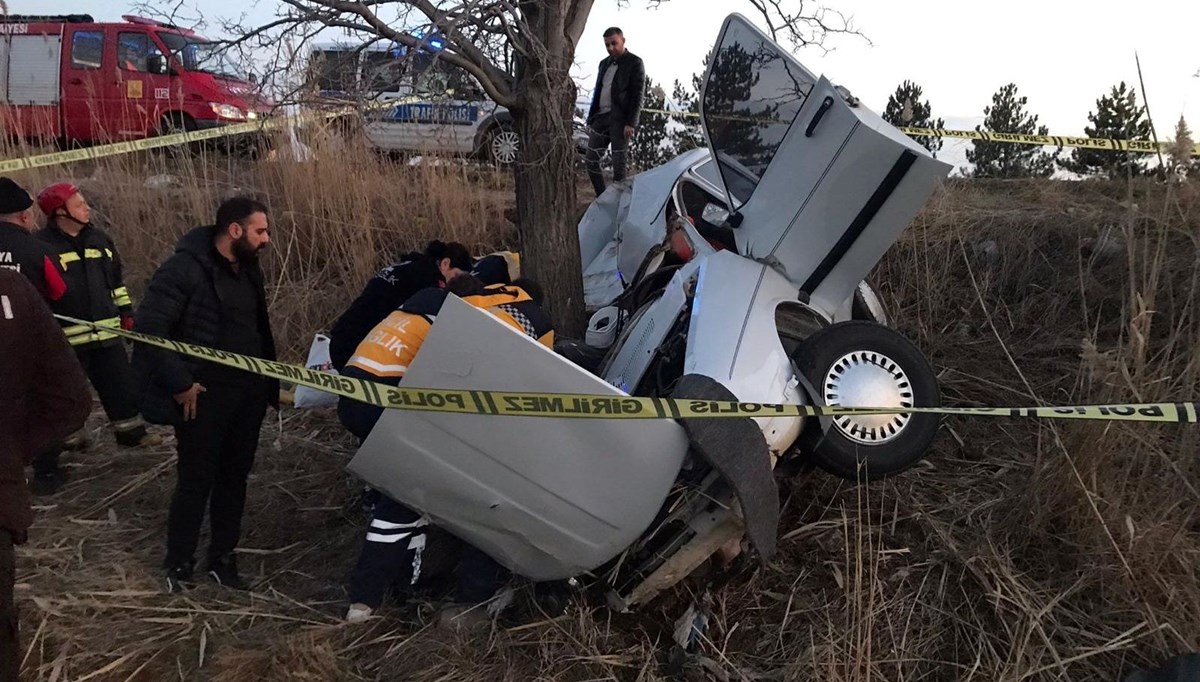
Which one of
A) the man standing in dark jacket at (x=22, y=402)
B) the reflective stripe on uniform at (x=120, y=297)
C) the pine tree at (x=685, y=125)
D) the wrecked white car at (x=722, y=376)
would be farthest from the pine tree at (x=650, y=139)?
the man standing in dark jacket at (x=22, y=402)

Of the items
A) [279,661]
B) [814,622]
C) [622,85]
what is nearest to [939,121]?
[622,85]

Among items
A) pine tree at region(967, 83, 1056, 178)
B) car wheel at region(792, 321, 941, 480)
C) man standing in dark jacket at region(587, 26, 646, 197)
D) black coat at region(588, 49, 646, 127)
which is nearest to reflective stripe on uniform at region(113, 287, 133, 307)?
man standing in dark jacket at region(587, 26, 646, 197)

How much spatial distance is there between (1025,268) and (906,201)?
283 cm

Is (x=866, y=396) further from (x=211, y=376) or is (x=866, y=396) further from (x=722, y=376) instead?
(x=211, y=376)

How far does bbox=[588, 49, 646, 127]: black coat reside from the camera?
7168 mm

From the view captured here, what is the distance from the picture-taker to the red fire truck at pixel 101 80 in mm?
9922

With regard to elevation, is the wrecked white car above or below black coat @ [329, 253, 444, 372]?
above

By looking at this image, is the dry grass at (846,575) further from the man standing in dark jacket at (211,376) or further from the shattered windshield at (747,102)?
the shattered windshield at (747,102)

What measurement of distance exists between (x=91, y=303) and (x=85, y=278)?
14 centimetres

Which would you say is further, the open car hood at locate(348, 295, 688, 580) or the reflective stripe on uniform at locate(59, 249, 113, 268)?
the reflective stripe on uniform at locate(59, 249, 113, 268)

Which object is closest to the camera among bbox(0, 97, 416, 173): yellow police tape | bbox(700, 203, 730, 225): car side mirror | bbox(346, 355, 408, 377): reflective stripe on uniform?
bbox(346, 355, 408, 377): reflective stripe on uniform

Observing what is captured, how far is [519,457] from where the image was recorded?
2.72 m

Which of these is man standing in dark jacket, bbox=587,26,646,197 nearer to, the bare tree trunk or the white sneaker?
the bare tree trunk

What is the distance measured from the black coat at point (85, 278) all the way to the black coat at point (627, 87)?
160 inches
